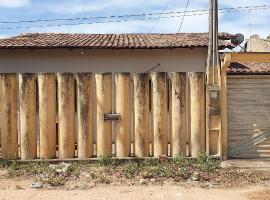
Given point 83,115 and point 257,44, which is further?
point 257,44

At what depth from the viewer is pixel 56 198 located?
696 cm

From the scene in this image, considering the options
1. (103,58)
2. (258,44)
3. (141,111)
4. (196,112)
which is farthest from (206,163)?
(258,44)

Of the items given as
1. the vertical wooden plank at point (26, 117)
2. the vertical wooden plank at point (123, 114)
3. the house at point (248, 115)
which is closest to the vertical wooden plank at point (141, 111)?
the vertical wooden plank at point (123, 114)

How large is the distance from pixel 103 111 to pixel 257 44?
732 inches

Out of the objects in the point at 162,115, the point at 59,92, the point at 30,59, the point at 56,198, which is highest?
the point at 30,59

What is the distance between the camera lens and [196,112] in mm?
9188

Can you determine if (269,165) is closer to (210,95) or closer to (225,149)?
(225,149)

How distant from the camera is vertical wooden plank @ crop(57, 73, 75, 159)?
9086 mm

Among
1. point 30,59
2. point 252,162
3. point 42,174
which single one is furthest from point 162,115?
point 30,59

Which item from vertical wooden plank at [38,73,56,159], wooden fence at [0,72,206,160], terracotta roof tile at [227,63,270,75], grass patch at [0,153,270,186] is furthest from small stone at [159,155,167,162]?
terracotta roof tile at [227,63,270,75]

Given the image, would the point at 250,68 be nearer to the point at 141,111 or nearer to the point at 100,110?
the point at 141,111

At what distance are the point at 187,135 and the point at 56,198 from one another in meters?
3.85

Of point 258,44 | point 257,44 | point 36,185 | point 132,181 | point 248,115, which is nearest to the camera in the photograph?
point 36,185

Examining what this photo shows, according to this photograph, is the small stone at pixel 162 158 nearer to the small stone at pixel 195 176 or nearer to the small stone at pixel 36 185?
the small stone at pixel 195 176
